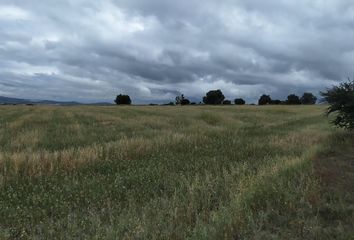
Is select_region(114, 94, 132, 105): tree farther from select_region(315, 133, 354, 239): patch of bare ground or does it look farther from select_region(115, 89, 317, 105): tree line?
select_region(315, 133, 354, 239): patch of bare ground

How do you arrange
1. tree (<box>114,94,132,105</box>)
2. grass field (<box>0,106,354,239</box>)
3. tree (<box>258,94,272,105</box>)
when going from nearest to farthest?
grass field (<box>0,106,354,239</box>) < tree (<box>258,94,272,105</box>) < tree (<box>114,94,132,105</box>)

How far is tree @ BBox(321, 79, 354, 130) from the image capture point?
1920cm

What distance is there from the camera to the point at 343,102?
1947cm

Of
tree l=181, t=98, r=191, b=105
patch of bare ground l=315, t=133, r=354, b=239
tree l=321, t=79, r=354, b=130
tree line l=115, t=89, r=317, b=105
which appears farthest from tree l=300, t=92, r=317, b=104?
patch of bare ground l=315, t=133, r=354, b=239

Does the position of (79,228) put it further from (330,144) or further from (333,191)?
(330,144)

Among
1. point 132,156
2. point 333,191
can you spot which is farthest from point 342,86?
point 333,191

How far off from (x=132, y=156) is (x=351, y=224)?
305 inches

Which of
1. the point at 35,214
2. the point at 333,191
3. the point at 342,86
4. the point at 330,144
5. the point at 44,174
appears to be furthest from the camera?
the point at 342,86

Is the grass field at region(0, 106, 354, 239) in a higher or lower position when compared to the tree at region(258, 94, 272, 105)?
higher

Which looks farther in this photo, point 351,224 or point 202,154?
point 202,154

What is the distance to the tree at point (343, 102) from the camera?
1920 cm

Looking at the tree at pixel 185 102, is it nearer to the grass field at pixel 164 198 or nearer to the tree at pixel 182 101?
the tree at pixel 182 101

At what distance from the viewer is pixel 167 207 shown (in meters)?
7.50

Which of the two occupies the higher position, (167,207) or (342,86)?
(342,86)
